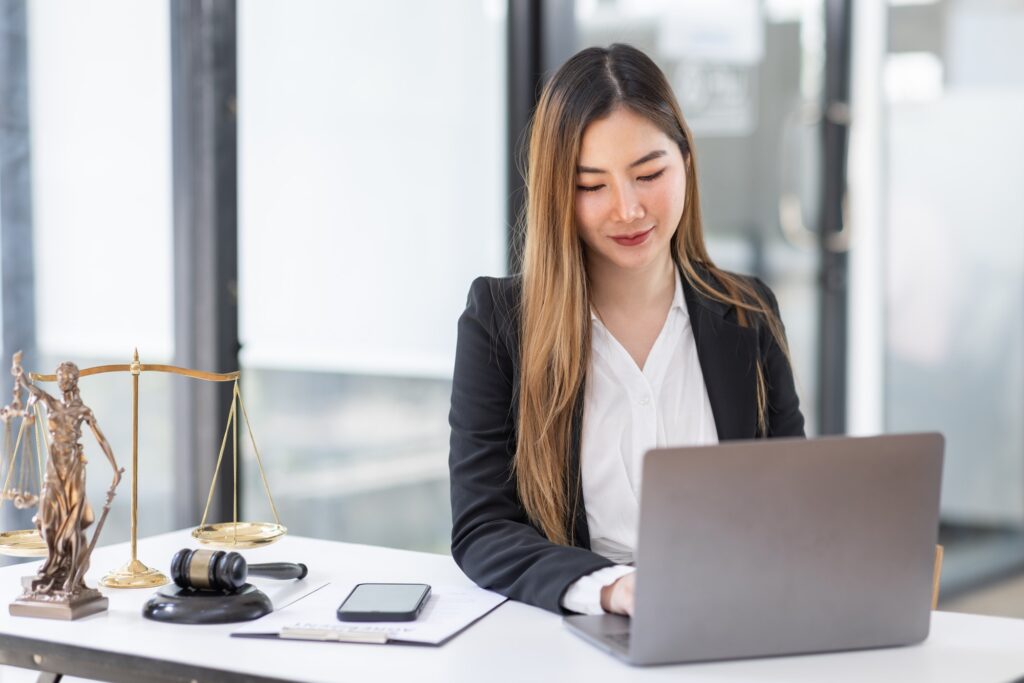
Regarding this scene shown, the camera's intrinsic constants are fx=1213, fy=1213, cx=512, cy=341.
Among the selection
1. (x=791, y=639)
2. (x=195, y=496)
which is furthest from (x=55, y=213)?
(x=791, y=639)

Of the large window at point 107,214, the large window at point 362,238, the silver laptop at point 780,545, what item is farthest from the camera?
the large window at point 362,238

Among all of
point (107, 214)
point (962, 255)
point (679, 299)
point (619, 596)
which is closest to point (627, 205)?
point (679, 299)

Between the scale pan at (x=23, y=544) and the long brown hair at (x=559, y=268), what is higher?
the long brown hair at (x=559, y=268)

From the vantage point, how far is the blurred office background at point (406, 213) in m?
2.42

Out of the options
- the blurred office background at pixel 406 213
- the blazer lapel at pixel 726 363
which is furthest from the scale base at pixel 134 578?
the blazer lapel at pixel 726 363

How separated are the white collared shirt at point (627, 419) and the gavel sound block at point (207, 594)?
0.55 meters

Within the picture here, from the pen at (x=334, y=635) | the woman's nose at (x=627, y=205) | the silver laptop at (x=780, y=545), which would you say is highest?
the woman's nose at (x=627, y=205)

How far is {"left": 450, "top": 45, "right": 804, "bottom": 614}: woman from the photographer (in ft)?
5.71

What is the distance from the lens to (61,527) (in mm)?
1482

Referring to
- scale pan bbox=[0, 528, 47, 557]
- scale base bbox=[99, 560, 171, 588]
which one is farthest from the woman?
scale pan bbox=[0, 528, 47, 557]

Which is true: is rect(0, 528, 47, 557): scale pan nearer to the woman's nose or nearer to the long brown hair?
the long brown hair

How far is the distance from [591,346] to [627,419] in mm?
124

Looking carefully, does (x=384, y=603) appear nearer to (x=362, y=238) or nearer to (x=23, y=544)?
(x=23, y=544)

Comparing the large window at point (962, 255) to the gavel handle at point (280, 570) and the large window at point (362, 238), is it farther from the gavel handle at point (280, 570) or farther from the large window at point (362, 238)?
the gavel handle at point (280, 570)
